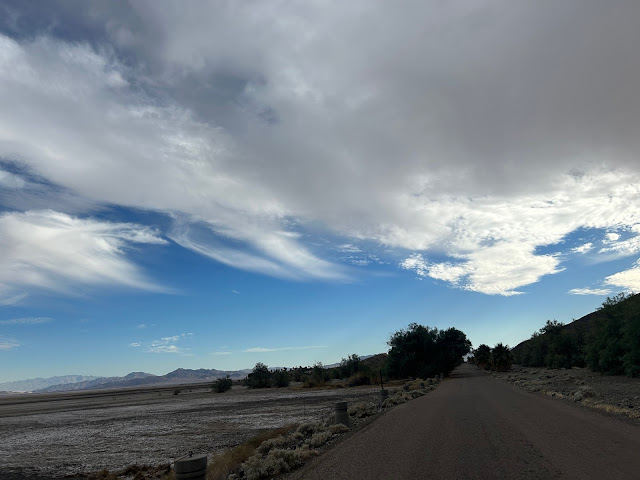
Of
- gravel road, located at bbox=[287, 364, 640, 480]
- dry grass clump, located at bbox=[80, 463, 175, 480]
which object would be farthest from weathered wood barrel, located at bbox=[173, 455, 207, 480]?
dry grass clump, located at bbox=[80, 463, 175, 480]

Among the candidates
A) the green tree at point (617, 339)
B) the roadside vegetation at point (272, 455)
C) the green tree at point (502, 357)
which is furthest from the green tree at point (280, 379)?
the roadside vegetation at point (272, 455)

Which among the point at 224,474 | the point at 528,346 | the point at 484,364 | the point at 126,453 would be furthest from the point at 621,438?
the point at 484,364

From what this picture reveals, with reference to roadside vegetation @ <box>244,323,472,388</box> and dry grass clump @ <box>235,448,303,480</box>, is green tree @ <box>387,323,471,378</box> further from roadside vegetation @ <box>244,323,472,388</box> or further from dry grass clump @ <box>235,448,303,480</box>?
dry grass clump @ <box>235,448,303,480</box>

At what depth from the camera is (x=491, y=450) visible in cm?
1181

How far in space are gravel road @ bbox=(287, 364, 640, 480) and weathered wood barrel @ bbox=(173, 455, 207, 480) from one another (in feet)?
9.10

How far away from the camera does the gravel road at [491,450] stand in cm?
963

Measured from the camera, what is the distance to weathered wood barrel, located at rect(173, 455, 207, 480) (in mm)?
8461

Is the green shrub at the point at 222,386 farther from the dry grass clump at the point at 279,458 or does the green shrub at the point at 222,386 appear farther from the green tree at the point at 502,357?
the dry grass clump at the point at 279,458

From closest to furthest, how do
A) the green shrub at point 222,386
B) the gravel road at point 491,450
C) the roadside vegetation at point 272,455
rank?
the gravel road at point 491,450
the roadside vegetation at point 272,455
the green shrub at point 222,386

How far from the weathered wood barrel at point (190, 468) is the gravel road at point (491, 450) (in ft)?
9.10

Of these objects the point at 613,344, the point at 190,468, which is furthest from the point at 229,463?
the point at 613,344

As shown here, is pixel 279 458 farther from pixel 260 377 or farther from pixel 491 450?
pixel 260 377

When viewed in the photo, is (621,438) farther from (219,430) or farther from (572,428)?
(219,430)

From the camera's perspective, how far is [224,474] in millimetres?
13297
